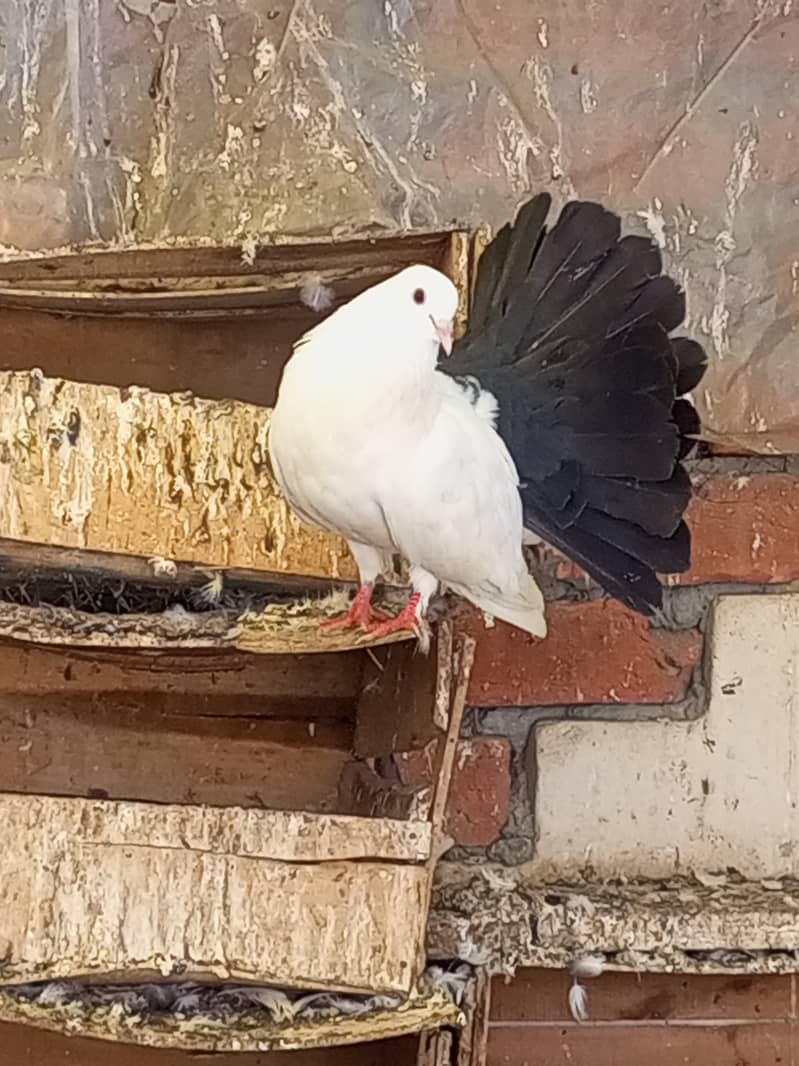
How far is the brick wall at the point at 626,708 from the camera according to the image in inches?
40.3

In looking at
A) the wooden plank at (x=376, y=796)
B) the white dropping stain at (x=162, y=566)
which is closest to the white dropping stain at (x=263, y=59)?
the white dropping stain at (x=162, y=566)

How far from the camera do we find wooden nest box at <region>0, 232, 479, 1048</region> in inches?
28.4

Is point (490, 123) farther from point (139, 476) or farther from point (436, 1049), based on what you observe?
point (436, 1049)

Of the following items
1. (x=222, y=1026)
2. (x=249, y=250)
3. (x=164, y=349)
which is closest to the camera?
(x=222, y=1026)

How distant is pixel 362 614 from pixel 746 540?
0.33 meters

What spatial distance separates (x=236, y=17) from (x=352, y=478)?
0.43m

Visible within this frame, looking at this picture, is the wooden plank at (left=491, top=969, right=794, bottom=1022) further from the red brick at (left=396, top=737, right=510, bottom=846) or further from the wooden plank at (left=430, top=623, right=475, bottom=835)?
the wooden plank at (left=430, top=623, right=475, bottom=835)

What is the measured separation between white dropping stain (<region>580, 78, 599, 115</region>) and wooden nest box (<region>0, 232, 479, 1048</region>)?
0.78 feet

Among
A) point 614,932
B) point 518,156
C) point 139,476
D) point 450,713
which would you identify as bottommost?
point 614,932

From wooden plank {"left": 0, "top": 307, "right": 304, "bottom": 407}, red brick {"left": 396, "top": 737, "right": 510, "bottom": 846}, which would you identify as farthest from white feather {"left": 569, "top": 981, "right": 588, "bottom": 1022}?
wooden plank {"left": 0, "top": 307, "right": 304, "bottom": 407}

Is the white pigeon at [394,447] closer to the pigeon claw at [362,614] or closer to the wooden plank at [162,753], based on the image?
the pigeon claw at [362,614]

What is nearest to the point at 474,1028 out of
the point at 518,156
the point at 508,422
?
the point at 508,422

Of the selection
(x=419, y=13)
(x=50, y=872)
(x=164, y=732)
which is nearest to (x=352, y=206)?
(x=419, y=13)

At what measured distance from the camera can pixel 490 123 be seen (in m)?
1.03
